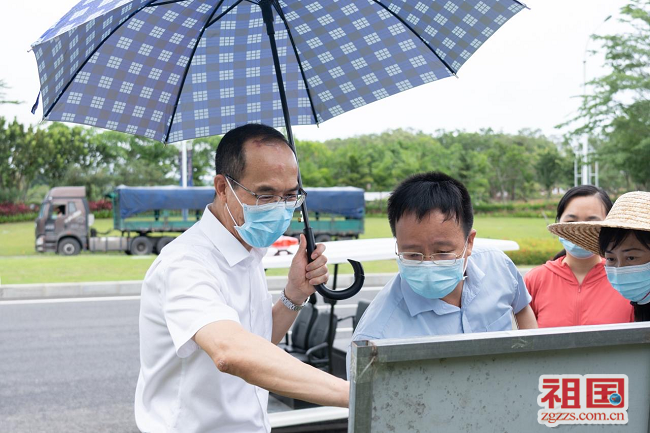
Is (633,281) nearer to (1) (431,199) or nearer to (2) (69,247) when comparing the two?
(1) (431,199)

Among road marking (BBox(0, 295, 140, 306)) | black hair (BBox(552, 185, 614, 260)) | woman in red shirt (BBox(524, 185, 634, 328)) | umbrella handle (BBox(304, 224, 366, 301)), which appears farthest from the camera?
road marking (BBox(0, 295, 140, 306))

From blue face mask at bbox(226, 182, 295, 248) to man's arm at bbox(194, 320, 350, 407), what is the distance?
58 centimetres

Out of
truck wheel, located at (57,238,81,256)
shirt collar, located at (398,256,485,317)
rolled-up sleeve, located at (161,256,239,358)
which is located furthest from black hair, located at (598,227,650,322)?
truck wheel, located at (57,238,81,256)

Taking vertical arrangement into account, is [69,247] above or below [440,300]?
below

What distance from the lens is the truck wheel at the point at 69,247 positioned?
21.5 metres

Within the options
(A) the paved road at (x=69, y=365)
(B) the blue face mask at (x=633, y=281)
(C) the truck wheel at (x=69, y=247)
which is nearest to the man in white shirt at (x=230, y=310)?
(B) the blue face mask at (x=633, y=281)

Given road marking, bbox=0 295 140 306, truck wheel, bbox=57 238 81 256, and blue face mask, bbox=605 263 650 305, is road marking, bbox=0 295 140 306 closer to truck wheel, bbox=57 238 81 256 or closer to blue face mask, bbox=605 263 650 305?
truck wheel, bbox=57 238 81 256

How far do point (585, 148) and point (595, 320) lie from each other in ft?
86.7

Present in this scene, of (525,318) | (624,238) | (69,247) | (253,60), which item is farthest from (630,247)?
(69,247)

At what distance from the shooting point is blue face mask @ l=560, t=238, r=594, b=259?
3.19 metres

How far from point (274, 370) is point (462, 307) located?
76 centimetres

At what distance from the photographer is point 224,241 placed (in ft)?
6.83

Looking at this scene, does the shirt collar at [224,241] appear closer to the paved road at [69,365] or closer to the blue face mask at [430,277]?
the blue face mask at [430,277]

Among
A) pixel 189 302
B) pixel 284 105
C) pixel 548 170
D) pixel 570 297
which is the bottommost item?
pixel 570 297
